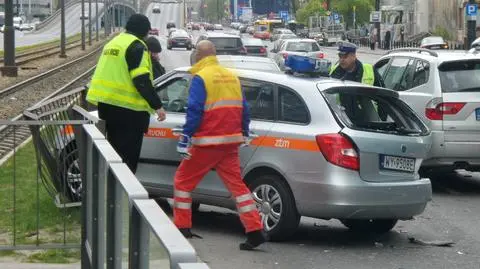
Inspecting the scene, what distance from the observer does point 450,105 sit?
13125 mm

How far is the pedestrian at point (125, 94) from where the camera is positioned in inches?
364

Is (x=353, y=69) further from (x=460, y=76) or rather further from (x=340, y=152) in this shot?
(x=340, y=152)

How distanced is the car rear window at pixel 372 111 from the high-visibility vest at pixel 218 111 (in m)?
1.07

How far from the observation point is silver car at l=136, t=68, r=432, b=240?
9.22 metres

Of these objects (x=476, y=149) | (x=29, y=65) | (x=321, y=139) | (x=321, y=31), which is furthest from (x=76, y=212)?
(x=321, y=31)

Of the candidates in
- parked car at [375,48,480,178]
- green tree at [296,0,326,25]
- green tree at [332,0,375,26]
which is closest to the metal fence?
parked car at [375,48,480,178]

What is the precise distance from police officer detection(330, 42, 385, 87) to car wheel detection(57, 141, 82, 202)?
5103 mm

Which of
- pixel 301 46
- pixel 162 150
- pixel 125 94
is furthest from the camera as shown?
pixel 301 46

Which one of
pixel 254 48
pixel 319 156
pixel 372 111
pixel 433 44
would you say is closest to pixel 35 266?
pixel 319 156

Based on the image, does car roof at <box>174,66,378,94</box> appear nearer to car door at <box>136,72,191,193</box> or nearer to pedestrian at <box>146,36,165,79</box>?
car door at <box>136,72,191,193</box>

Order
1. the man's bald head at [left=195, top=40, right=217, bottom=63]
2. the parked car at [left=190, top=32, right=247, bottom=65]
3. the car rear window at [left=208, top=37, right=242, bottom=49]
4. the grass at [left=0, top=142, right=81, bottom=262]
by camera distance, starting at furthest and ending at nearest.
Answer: the car rear window at [left=208, top=37, right=242, bottom=49], the parked car at [left=190, top=32, right=247, bottom=65], the man's bald head at [left=195, top=40, right=217, bottom=63], the grass at [left=0, top=142, right=81, bottom=262]

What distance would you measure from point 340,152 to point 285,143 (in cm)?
55

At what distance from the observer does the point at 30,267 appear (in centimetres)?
786

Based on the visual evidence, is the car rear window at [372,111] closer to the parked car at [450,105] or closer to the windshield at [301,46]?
the parked car at [450,105]
